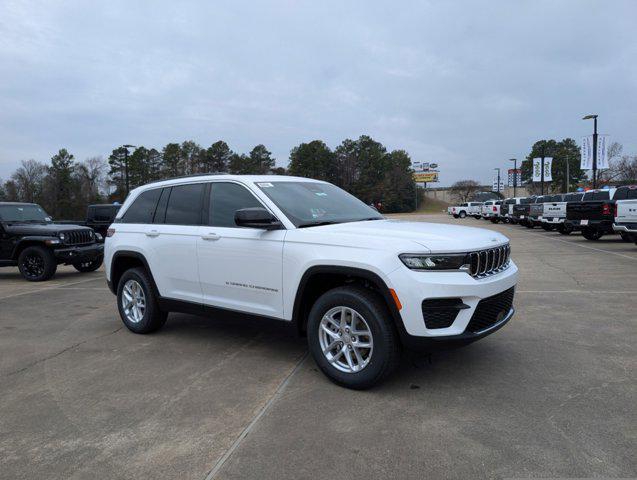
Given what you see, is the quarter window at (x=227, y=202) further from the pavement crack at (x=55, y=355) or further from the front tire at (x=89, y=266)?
the front tire at (x=89, y=266)

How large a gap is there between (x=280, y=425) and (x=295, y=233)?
5.28ft

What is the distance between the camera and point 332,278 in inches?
163

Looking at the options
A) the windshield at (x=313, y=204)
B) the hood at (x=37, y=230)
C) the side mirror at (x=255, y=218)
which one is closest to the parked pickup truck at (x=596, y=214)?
the windshield at (x=313, y=204)

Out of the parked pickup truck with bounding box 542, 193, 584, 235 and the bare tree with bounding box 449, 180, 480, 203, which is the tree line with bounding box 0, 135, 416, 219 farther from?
the parked pickup truck with bounding box 542, 193, 584, 235

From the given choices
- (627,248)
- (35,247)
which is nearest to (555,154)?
(627,248)

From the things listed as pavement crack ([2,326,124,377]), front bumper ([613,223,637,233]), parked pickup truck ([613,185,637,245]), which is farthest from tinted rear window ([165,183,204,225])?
front bumper ([613,223,637,233])

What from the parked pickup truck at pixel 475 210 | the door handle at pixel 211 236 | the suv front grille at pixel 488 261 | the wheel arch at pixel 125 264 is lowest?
the parked pickup truck at pixel 475 210

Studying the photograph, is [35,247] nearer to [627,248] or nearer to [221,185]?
[221,185]

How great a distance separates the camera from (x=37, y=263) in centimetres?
1070

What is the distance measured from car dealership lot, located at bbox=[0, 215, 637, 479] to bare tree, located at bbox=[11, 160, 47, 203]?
7322 centimetres

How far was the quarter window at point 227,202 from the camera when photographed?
4.73 meters

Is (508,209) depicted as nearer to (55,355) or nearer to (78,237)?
(78,237)

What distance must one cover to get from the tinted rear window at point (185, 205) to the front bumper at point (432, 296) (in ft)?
8.23

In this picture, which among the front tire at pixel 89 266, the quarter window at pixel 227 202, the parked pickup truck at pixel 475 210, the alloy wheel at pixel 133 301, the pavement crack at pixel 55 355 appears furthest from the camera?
the parked pickup truck at pixel 475 210
